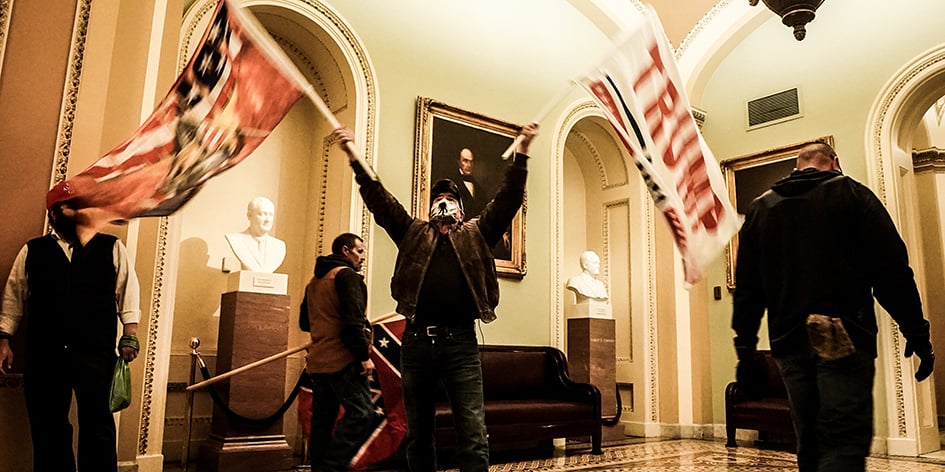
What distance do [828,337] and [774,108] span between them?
21.0 ft

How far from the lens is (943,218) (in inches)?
401

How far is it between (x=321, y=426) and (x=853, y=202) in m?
2.94

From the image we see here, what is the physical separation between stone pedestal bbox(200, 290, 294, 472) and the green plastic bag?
1409 mm

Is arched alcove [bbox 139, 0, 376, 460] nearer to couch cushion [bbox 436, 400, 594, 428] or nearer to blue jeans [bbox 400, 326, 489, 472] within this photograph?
couch cushion [bbox 436, 400, 594, 428]

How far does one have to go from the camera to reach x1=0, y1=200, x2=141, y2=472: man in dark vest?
3.38m

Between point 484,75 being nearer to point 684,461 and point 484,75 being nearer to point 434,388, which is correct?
point 684,461

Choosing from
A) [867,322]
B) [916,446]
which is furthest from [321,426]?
[916,446]

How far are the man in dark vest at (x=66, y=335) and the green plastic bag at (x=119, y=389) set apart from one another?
3 cm

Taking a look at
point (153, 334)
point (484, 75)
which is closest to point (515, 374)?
point (484, 75)

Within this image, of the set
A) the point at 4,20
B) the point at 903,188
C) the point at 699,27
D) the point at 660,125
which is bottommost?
the point at 660,125

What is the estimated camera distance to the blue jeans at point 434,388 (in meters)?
2.96

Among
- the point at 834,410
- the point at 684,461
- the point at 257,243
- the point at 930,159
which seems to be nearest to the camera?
the point at 834,410

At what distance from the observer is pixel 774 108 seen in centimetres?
813

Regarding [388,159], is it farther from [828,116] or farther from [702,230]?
[828,116]
